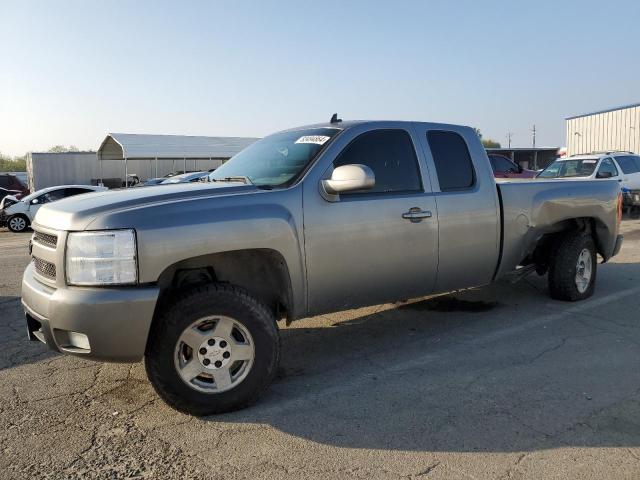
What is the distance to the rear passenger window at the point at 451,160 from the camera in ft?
16.0

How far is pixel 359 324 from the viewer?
560 centimetres

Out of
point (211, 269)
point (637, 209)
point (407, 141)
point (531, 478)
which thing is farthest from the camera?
point (637, 209)

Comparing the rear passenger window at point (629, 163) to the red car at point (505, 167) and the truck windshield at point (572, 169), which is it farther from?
the red car at point (505, 167)

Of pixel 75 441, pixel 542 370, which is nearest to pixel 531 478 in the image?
pixel 542 370

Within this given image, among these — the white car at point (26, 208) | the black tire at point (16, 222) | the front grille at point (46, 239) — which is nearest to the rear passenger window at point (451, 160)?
the front grille at point (46, 239)

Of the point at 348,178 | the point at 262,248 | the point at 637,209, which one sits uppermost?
the point at 348,178

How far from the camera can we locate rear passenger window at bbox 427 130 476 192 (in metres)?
4.88

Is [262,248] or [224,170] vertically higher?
[224,170]

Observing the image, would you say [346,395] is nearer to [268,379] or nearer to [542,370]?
[268,379]

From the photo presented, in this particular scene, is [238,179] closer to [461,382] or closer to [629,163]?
[461,382]

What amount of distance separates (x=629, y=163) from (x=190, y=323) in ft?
52.1

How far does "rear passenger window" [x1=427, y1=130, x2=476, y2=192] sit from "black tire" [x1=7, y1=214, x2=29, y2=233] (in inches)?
700

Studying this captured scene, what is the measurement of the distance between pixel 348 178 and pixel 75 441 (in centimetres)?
236

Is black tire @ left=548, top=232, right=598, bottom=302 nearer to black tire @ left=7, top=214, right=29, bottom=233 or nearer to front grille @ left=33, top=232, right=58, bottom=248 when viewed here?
front grille @ left=33, top=232, right=58, bottom=248
